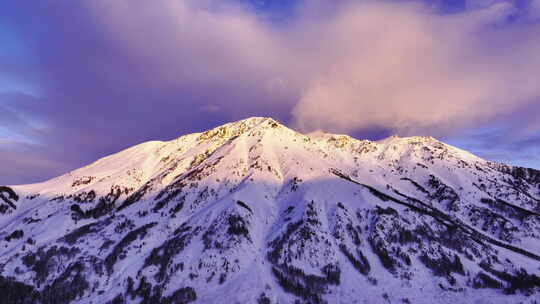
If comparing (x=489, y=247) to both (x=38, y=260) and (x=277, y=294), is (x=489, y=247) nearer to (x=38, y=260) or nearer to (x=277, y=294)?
(x=277, y=294)

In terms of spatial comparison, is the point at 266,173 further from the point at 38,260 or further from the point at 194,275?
the point at 38,260

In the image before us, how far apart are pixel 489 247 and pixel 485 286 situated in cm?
3307

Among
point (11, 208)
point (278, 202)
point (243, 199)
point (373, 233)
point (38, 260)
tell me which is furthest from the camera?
point (11, 208)

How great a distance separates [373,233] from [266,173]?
2796 inches

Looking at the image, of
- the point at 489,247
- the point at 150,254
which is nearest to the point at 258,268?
the point at 150,254

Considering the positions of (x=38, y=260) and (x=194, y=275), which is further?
(x=38, y=260)

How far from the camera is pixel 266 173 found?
17688 cm

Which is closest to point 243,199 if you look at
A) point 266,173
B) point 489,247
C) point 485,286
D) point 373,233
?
point 266,173

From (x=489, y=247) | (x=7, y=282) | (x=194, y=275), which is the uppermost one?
(x=489, y=247)

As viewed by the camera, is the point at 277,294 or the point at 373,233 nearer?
the point at 277,294

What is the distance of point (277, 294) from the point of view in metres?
91.4

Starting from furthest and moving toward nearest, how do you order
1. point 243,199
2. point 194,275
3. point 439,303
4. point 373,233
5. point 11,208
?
point 11,208
point 243,199
point 373,233
point 194,275
point 439,303

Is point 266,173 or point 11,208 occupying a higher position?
point 266,173

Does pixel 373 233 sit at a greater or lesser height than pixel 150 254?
greater
